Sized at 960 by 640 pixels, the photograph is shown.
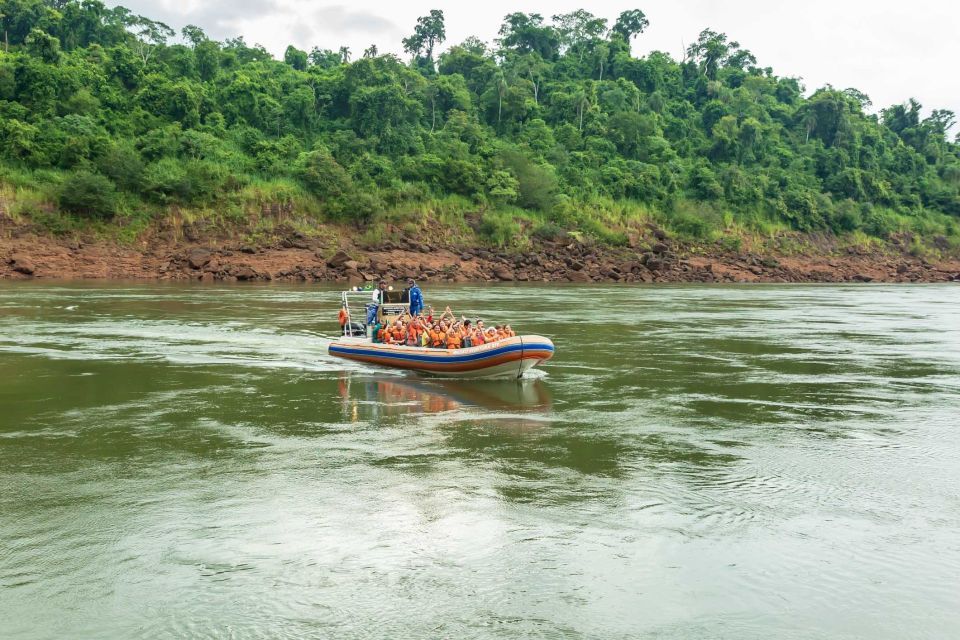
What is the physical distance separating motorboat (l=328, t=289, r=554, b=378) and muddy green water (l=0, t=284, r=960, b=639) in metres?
0.33

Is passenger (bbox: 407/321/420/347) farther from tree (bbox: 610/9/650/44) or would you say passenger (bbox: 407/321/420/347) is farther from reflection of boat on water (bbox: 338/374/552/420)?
tree (bbox: 610/9/650/44)

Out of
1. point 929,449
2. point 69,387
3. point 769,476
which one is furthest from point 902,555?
point 69,387

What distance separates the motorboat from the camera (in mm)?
15539

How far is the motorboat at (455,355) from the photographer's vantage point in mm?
15539

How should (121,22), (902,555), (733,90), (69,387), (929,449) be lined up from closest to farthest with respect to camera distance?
(902,555), (929,449), (69,387), (121,22), (733,90)

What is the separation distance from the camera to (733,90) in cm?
9181

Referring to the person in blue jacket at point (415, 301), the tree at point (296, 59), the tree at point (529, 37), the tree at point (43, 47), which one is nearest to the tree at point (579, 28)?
the tree at point (529, 37)

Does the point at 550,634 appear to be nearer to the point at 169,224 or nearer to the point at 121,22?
the point at 169,224

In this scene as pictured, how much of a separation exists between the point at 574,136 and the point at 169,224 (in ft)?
119

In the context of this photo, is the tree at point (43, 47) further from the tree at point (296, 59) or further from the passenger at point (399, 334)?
the passenger at point (399, 334)

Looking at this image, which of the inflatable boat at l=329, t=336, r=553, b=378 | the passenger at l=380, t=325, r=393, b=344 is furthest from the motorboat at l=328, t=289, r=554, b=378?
the passenger at l=380, t=325, r=393, b=344

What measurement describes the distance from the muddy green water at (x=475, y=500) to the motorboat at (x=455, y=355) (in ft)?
1.09

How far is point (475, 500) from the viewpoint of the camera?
882 cm

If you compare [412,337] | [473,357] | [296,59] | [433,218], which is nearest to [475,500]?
[473,357]
